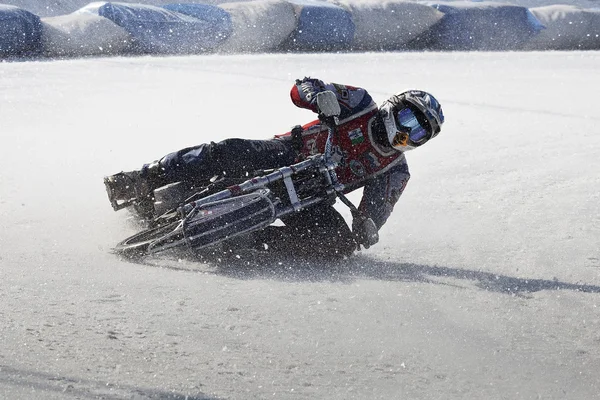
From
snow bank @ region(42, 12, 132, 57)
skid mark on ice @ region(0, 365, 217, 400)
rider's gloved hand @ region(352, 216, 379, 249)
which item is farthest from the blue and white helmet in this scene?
snow bank @ region(42, 12, 132, 57)

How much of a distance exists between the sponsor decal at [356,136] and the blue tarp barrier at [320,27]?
33.8 feet

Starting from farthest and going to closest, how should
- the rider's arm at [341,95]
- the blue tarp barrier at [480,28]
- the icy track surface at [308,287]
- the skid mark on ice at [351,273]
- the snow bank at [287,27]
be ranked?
the blue tarp barrier at [480,28], the snow bank at [287,27], the rider's arm at [341,95], the skid mark on ice at [351,273], the icy track surface at [308,287]

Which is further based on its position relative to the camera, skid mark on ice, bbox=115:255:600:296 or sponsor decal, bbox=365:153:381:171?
sponsor decal, bbox=365:153:381:171

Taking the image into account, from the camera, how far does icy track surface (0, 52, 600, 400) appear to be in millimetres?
3240

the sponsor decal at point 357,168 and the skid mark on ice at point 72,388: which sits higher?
the skid mark on ice at point 72,388

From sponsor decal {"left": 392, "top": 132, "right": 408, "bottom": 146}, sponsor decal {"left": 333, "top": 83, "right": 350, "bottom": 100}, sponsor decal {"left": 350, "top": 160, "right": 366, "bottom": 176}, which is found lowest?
sponsor decal {"left": 350, "top": 160, "right": 366, "bottom": 176}

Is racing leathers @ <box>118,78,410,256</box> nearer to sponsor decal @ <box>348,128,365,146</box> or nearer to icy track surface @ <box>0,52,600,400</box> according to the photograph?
sponsor decal @ <box>348,128,365,146</box>

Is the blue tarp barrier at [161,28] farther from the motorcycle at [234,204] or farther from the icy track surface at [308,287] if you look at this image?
the motorcycle at [234,204]

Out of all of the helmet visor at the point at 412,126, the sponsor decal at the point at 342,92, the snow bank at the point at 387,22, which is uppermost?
the sponsor decal at the point at 342,92

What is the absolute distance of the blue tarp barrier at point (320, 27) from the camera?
15133 millimetres

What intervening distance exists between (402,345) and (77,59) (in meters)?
10.1

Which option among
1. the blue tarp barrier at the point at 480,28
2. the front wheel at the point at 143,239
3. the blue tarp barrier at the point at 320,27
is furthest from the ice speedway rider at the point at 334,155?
the blue tarp barrier at the point at 480,28

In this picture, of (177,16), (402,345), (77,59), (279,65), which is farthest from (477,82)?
(402,345)

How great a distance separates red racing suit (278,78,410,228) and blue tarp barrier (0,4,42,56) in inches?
320
